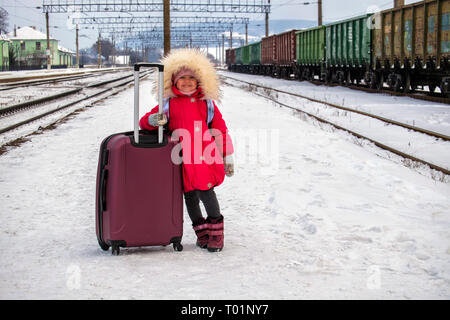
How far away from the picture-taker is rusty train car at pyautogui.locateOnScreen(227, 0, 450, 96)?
17.2 meters

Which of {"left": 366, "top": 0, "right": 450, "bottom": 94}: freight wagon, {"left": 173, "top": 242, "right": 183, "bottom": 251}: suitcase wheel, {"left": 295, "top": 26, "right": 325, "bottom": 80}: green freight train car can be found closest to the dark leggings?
{"left": 173, "top": 242, "right": 183, "bottom": 251}: suitcase wheel

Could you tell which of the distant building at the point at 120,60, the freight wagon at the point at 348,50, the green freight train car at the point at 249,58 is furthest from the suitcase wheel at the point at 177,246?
the distant building at the point at 120,60

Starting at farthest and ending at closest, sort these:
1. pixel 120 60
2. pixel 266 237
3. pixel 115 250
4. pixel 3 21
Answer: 1. pixel 120 60
2. pixel 3 21
3. pixel 266 237
4. pixel 115 250

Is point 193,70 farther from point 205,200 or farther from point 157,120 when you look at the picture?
point 205,200

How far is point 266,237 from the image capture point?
447cm

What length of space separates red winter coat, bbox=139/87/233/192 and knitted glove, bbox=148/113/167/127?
0.12m

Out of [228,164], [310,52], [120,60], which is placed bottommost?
[228,164]

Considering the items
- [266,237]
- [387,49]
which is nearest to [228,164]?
[266,237]

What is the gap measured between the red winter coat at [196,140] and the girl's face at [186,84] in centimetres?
4

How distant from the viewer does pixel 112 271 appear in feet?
12.0

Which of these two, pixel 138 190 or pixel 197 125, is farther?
pixel 197 125

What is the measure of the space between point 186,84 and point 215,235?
1.03 metres
